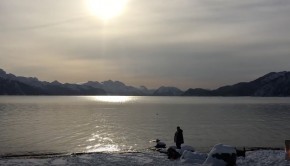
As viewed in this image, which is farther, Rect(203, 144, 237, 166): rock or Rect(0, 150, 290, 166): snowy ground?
Rect(0, 150, 290, 166): snowy ground

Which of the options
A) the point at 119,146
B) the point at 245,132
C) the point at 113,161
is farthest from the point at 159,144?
the point at 245,132

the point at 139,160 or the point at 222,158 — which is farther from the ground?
the point at 222,158

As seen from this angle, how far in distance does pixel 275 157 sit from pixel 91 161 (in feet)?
51.3

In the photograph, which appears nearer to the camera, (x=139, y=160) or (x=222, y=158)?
(x=222, y=158)

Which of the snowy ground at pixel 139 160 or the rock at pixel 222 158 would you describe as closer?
the rock at pixel 222 158

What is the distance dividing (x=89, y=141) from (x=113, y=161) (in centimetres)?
2457

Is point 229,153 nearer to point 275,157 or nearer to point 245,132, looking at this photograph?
point 275,157

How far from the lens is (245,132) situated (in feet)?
227

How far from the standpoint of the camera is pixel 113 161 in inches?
1208

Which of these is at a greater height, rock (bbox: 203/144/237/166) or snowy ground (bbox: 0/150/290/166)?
rock (bbox: 203/144/237/166)

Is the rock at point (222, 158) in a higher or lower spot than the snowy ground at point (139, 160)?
higher

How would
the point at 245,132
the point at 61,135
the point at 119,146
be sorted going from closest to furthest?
the point at 119,146 < the point at 61,135 < the point at 245,132

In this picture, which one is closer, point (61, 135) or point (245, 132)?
point (61, 135)

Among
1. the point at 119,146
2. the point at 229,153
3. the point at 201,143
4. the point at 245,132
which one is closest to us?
the point at 229,153
